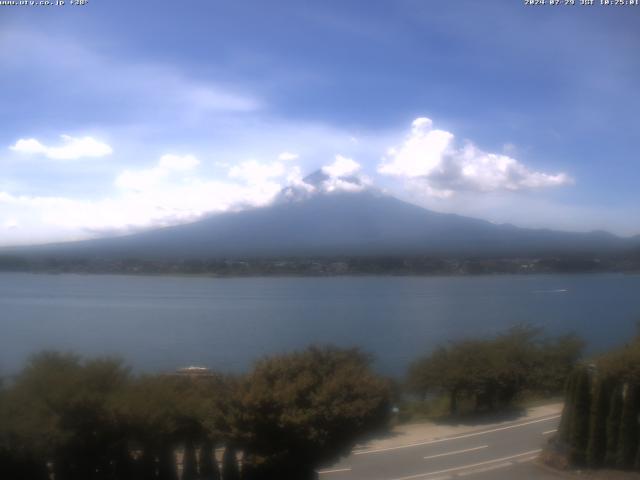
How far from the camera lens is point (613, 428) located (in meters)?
9.70

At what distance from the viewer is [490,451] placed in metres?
11.3

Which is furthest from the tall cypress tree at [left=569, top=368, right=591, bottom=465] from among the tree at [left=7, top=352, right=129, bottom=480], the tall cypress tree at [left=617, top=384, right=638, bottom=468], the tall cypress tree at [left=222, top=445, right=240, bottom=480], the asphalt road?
the tree at [left=7, top=352, right=129, bottom=480]

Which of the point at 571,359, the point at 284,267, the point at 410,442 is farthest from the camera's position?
the point at 284,267

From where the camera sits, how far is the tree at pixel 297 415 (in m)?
7.99

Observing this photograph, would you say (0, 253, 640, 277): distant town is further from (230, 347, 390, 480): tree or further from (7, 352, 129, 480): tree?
(230, 347, 390, 480): tree

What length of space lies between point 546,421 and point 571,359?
5657mm

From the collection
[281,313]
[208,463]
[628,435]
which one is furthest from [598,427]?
[281,313]

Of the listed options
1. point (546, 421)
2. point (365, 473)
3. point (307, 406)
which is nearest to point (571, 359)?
point (546, 421)

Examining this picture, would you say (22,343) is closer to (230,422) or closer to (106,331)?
(106,331)

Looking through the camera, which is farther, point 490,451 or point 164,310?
point 164,310

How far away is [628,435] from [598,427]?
44cm

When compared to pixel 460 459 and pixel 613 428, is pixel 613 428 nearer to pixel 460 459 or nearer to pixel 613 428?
pixel 613 428

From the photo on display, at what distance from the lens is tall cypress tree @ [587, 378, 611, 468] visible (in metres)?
9.76

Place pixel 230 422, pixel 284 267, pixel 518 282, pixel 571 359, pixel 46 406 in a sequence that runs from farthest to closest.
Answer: pixel 518 282, pixel 284 267, pixel 571 359, pixel 230 422, pixel 46 406
